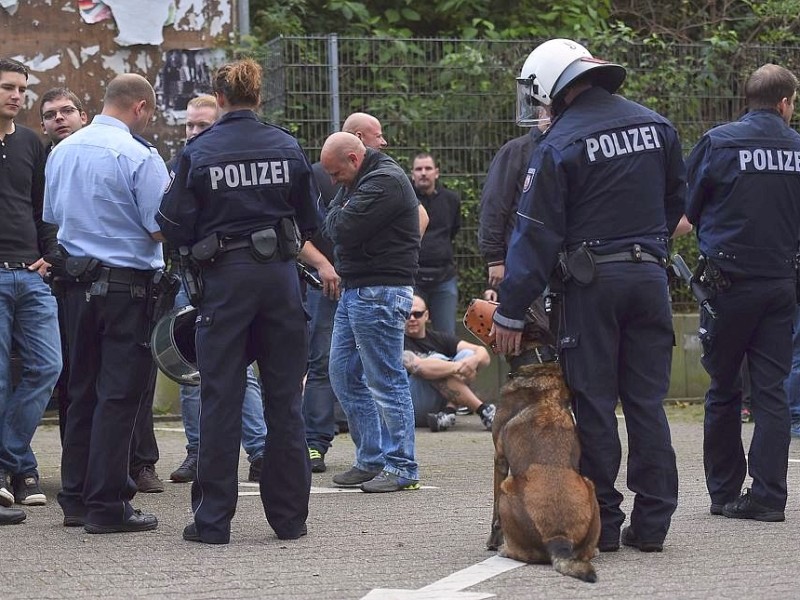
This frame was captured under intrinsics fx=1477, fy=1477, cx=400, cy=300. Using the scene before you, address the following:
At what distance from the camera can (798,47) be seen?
46.7ft

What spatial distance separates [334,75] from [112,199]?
20.4ft

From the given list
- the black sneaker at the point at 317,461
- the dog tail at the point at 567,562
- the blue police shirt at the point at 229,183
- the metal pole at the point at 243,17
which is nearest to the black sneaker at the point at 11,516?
the blue police shirt at the point at 229,183

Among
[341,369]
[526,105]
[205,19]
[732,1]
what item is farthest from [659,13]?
[526,105]

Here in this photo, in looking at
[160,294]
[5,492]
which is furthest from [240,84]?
[5,492]

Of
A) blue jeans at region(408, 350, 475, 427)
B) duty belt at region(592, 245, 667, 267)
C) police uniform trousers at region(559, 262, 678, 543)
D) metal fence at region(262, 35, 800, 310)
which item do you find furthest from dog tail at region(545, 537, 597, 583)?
metal fence at region(262, 35, 800, 310)

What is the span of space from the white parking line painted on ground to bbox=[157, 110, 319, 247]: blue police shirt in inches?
70.7

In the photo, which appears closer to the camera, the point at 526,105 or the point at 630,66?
the point at 526,105

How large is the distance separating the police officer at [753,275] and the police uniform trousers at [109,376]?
9.02ft

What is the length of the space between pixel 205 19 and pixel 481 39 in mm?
2562

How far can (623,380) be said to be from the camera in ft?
20.7

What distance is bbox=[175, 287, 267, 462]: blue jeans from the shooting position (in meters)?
8.57

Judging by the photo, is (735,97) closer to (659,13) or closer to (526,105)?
(659,13)

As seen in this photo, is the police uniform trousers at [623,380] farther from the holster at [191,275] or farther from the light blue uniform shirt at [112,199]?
the light blue uniform shirt at [112,199]

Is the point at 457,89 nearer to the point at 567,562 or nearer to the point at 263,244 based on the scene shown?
the point at 263,244
